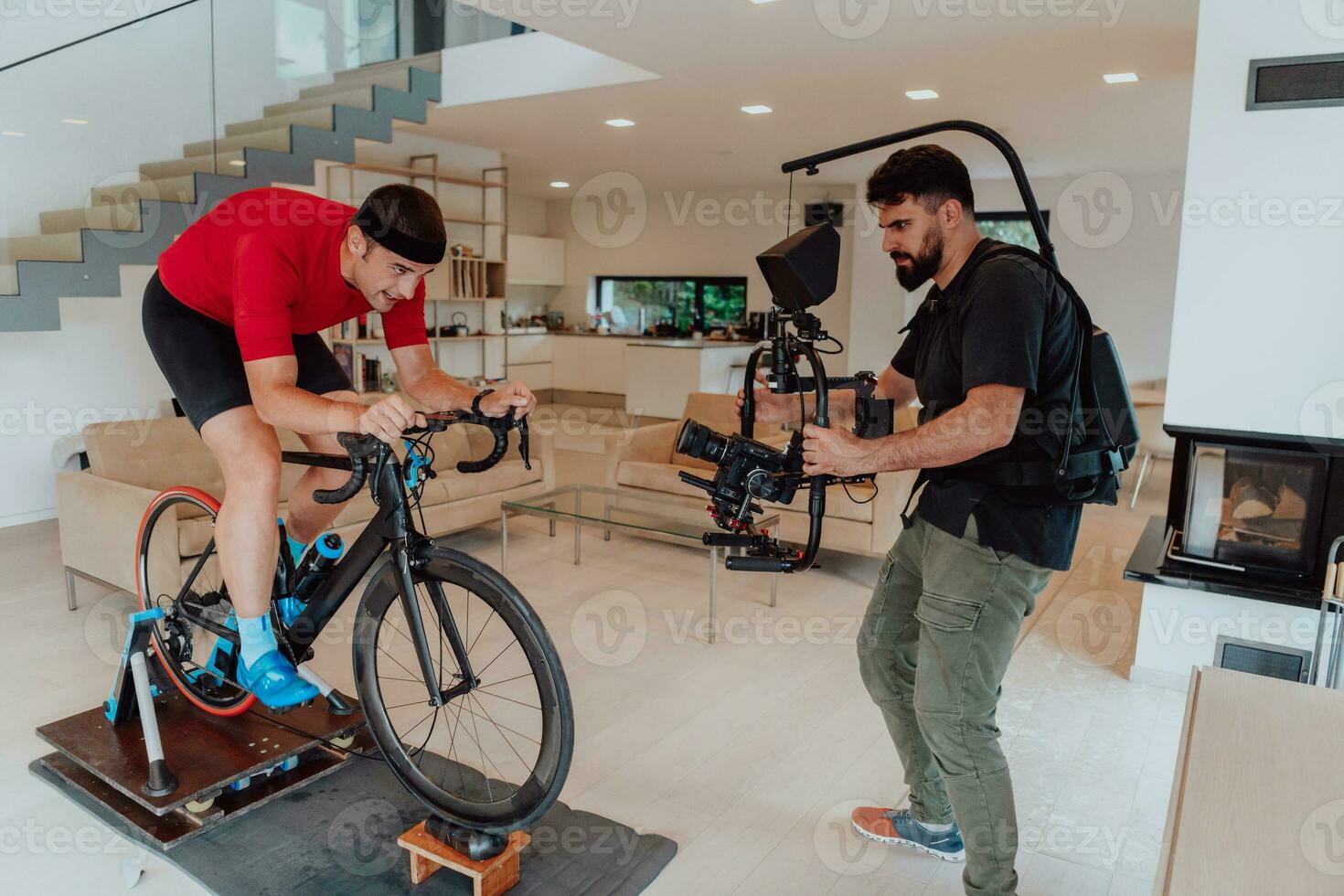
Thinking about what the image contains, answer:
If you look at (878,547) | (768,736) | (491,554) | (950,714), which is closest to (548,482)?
(491,554)

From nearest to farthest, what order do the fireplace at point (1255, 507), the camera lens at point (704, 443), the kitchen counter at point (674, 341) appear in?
1. the camera lens at point (704, 443)
2. the fireplace at point (1255, 507)
3. the kitchen counter at point (674, 341)

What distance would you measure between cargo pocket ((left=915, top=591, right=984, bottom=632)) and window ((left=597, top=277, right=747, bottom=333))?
9037 mm

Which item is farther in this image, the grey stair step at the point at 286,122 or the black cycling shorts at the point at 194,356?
the grey stair step at the point at 286,122

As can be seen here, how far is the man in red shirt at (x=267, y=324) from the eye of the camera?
1.86 m

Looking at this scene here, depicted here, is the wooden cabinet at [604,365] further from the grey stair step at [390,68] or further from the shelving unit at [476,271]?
the grey stair step at [390,68]

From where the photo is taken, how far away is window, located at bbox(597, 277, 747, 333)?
10.8m

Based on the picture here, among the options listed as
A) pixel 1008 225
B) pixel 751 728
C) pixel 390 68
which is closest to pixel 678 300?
pixel 1008 225

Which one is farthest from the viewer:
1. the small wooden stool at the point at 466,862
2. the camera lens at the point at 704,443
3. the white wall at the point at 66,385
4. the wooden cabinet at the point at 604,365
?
the wooden cabinet at the point at 604,365

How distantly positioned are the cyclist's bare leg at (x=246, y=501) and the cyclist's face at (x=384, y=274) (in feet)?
1.34

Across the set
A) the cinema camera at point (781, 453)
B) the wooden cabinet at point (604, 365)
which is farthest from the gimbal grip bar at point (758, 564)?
the wooden cabinet at point (604, 365)

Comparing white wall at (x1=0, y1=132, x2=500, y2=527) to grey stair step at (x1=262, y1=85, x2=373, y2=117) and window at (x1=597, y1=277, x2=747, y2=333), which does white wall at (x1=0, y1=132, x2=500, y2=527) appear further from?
window at (x1=597, y1=277, x2=747, y2=333)

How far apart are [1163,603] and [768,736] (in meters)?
1.49

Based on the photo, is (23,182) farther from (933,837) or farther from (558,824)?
(933,837)

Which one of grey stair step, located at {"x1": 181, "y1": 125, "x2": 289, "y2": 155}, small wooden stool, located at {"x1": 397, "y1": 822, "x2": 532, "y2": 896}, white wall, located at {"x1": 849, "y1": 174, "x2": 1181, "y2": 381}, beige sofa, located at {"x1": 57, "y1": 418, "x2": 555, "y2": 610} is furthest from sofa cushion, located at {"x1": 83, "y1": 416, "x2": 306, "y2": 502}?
white wall, located at {"x1": 849, "y1": 174, "x2": 1181, "y2": 381}
